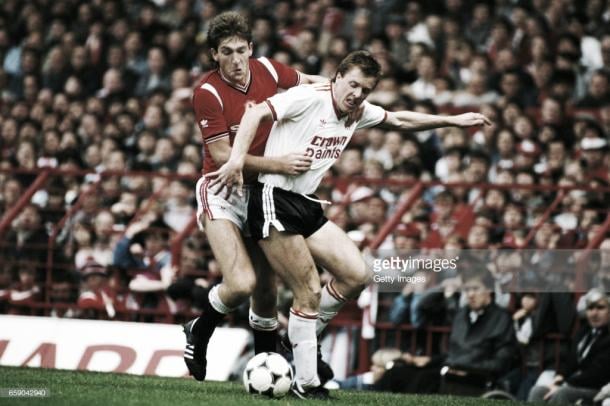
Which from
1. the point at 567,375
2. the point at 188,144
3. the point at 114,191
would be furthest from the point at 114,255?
the point at 567,375

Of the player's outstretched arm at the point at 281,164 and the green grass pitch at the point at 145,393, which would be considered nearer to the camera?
the green grass pitch at the point at 145,393

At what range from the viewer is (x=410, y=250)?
10.7 meters

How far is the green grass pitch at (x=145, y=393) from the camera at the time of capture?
770 cm

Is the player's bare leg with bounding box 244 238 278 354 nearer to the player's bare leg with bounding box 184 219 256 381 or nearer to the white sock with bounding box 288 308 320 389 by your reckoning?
the player's bare leg with bounding box 184 219 256 381

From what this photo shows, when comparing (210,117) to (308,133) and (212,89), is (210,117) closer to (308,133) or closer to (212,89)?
(212,89)

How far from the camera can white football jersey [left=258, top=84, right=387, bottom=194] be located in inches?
318

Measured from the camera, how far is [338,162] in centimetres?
1319

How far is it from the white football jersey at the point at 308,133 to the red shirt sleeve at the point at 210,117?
1.14ft

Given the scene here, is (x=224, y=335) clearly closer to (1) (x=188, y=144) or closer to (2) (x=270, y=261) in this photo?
(2) (x=270, y=261)

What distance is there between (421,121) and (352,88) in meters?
0.96

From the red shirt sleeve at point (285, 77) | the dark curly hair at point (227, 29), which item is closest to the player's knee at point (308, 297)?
the red shirt sleeve at point (285, 77)

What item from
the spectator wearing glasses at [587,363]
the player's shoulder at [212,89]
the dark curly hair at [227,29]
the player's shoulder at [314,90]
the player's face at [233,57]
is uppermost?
the dark curly hair at [227,29]

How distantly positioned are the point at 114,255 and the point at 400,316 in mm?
2974

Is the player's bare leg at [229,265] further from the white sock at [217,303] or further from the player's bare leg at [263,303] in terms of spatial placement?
the player's bare leg at [263,303]
